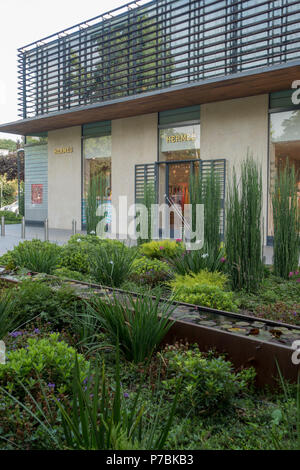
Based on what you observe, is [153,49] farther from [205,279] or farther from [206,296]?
[206,296]

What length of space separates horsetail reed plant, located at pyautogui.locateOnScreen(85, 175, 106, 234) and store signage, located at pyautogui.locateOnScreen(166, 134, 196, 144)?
4402 millimetres

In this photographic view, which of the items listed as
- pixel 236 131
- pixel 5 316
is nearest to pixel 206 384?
pixel 5 316

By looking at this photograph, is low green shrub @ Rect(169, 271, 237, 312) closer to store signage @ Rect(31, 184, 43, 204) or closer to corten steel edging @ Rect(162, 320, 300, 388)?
corten steel edging @ Rect(162, 320, 300, 388)

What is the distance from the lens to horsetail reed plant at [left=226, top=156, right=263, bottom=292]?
21.0 ft

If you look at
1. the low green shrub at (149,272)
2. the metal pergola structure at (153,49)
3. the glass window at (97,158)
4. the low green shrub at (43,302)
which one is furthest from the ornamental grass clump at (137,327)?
the glass window at (97,158)

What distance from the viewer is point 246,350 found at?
348 centimetres

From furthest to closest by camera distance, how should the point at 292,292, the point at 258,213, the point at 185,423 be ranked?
1. the point at 258,213
2. the point at 292,292
3. the point at 185,423

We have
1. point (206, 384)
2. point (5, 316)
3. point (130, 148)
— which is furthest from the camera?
point (130, 148)

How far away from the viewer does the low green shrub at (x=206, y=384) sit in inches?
117

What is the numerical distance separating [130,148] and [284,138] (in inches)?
251
